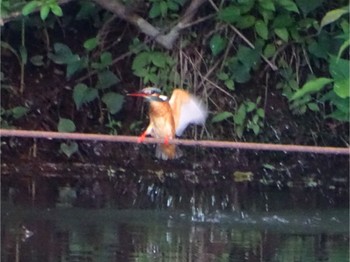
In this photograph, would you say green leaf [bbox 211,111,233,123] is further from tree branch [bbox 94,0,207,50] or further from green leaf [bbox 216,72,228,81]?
tree branch [bbox 94,0,207,50]

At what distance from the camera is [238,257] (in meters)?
4.68

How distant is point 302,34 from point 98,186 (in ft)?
4.69

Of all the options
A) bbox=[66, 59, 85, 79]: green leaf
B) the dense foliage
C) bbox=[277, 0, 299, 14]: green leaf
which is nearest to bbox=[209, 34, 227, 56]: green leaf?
the dense foliage

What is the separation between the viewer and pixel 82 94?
20.6 feet

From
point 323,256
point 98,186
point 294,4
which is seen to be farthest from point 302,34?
point 323,256

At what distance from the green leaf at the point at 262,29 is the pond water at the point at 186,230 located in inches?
33.6

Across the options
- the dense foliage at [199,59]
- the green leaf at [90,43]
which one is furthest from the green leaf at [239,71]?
the green leaf at [90,43]

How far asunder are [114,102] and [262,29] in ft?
3.08

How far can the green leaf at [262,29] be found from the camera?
607 cm

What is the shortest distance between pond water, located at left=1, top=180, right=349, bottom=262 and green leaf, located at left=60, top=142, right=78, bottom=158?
435mm

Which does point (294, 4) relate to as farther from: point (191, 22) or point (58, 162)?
point (58, 162)

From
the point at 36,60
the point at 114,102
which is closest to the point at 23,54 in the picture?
the point at 36,60

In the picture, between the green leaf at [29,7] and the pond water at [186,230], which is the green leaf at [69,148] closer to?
the pond water at [186,230]

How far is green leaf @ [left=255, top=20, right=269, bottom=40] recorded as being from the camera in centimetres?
607
